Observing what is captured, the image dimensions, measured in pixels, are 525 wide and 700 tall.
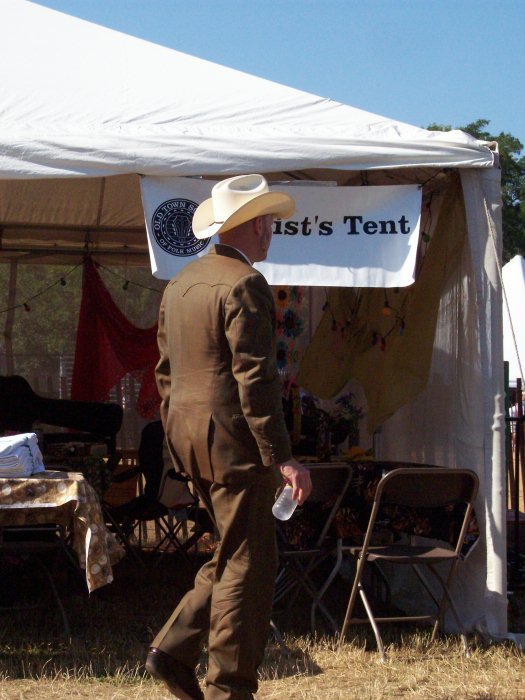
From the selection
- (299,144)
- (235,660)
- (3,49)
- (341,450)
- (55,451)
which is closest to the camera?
(235,660)

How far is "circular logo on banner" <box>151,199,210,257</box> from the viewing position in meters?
4.77

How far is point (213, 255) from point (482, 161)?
1.92 m

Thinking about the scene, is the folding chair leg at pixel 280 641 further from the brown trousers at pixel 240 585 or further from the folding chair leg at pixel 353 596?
the brown trousers at pixel 240 585

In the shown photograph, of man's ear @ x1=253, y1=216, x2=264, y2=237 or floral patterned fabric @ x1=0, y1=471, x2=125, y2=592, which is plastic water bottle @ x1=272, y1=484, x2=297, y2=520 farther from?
floral patterned fabric @ x1=0, y1=471, x2=125, y2=592

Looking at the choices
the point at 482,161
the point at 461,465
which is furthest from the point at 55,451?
the point at 482,161

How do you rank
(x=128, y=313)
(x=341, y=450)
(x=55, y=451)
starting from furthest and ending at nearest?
(x=128, y=313) → (x=341, y=450) → (x=55, y=451)

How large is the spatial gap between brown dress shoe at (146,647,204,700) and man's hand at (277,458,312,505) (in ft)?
2.36

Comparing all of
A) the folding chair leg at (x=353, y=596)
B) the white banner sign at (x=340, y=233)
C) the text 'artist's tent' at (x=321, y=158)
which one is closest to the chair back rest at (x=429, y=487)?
the text 'artist's tent' at (x=321, y=158)

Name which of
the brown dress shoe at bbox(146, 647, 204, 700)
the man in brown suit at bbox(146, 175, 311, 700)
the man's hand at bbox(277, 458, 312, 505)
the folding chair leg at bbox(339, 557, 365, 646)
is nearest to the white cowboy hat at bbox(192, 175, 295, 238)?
the man in brown suit at bbox(146, 175, 311, 700)

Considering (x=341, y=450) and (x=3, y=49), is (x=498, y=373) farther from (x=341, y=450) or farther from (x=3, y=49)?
(x=3, y=49)

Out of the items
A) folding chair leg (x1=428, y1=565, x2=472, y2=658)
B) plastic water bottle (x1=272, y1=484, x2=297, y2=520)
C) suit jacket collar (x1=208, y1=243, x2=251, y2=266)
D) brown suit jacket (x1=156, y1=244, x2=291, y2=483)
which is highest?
suit jacket collar (x1=208, y1=243, x2=251, y2=266)

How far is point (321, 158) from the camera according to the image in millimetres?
4820

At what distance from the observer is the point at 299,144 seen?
4.82 metres

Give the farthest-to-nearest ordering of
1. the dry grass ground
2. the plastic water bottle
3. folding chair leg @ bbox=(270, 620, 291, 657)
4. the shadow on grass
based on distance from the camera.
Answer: folding chair leg @ bbox=(270, 620, 291, 657) → the shadow on grass → the dry grass ground → the plastic water bottle
